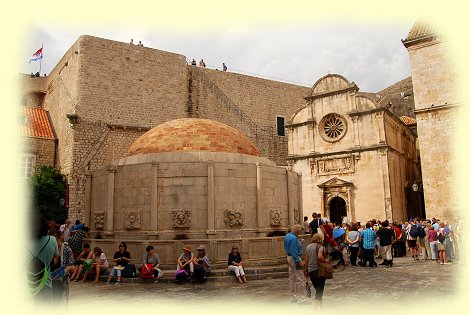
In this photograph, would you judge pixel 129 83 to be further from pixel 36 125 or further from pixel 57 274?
pixel 57 274

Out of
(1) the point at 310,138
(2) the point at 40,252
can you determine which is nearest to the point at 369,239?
(2) the point at 40,252

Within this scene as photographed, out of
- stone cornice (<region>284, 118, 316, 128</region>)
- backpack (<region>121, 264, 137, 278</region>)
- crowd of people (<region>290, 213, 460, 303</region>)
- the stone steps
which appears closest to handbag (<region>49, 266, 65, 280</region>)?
the stone steps

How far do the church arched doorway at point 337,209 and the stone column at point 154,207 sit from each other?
663 inches

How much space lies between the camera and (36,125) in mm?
26859

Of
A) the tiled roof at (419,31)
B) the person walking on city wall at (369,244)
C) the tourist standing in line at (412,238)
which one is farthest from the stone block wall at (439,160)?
the person walking on city wall at (369,244)

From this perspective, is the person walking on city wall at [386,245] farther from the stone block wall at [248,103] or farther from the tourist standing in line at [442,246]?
the stone block wall at [248,103]

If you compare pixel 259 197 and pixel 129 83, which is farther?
pixel 129 83

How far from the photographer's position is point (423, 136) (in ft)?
65.9

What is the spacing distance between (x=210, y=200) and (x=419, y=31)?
17293 mm

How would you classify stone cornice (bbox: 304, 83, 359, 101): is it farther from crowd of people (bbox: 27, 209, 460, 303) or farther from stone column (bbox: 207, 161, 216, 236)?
stone column (bbox: 207, 161, 216, 236)

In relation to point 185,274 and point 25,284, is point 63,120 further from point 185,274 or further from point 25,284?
point 25,284

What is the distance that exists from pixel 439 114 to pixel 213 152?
14345 millimetres

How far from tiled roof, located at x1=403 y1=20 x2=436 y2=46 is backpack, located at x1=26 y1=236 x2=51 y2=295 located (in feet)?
71.6

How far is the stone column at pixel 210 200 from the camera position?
1022 cm
